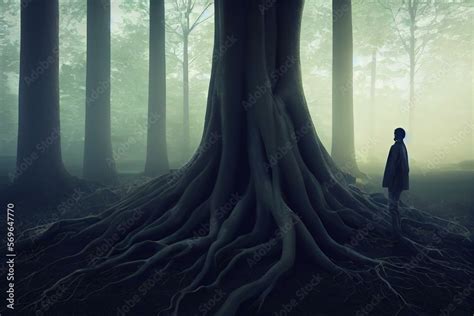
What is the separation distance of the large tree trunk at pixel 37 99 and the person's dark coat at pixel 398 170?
8.63m

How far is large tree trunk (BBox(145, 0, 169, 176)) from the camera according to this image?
50.9ft

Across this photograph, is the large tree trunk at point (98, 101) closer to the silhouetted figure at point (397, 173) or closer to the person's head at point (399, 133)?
the silhouetted figure at point (397, 173)

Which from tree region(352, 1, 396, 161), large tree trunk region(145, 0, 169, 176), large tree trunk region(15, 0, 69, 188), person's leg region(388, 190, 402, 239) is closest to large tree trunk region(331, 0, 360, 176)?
large tree trunk region(145, 0, 169, 176)

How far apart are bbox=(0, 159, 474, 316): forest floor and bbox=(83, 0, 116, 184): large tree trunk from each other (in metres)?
1.18

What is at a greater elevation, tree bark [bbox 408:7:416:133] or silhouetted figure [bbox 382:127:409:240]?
tree bark [bbox 408:7:416:133]

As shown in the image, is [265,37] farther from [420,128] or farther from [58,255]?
[420,128]

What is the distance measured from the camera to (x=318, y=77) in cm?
3275

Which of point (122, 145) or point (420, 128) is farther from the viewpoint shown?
point (420, 128)

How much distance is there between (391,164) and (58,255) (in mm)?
5576

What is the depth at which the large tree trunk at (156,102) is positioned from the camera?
15.5 metres

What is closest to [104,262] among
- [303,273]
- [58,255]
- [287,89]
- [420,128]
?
[58,255]

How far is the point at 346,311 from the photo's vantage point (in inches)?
164

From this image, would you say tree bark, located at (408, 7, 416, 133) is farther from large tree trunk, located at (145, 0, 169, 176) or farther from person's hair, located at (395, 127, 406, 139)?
person's hair, located at (395, 127, 406, 139)

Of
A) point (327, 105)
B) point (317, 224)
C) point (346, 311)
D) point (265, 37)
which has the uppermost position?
point (327, 105)
